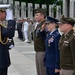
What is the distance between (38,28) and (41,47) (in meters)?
0.43

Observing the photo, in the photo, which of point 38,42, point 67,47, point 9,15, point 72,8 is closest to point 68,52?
point 67,47

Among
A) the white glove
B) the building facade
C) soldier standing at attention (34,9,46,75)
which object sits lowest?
the building facade

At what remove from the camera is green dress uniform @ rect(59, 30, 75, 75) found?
5826 mm

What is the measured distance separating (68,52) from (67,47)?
8 centimetres

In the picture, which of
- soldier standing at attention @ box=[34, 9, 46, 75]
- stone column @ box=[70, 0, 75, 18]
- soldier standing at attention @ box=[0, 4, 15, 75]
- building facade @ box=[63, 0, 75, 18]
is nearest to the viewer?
soldier standing at attention @ box=[0, 4, 15, 75]

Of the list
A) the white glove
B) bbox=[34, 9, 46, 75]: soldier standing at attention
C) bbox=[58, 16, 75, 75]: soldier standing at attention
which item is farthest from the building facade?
bbox=[58, 16, 75, 75]: soldier standing at attention

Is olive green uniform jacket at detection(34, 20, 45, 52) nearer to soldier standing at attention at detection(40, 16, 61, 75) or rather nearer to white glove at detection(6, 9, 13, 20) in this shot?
soldier standing at attention at detection(40, 16, 61, 75)

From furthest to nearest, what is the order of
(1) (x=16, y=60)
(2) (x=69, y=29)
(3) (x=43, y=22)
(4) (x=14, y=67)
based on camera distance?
1. (1) (x=16, y=60)
2. (4) (x=14, y=67)
3. (3) (x=43, y=22)
4. (2) (x=69, y=29)

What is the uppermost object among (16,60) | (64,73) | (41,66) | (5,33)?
(5,33)

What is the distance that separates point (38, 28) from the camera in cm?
838

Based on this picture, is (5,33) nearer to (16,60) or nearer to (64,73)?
(64,73)

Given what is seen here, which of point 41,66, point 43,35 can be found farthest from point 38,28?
point 41,66

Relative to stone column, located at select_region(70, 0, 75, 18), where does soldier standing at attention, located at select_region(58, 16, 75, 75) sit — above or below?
above

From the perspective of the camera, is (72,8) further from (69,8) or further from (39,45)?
(39,45)
